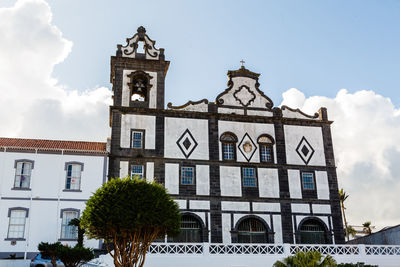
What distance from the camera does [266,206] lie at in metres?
28.9

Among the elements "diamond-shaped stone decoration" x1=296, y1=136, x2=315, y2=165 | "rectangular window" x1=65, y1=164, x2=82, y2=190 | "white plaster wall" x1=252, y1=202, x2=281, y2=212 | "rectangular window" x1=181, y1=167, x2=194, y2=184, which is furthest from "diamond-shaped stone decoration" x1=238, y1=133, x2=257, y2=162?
"rectangular window" x1=65, y1=164, x2=82, y2=190

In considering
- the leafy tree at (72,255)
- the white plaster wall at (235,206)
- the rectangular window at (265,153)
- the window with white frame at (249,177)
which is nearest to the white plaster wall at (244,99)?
the rectangular window at (265,153)

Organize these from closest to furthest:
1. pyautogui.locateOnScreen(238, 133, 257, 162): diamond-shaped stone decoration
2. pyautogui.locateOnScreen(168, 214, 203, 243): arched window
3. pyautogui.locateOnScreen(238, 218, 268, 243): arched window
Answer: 1. pyautogui.locateOnScreen(168, 214, 203, 243): arched window
2. pyautogui.locateOnScreen(238, 218, 268, 243): arched window
3. pyautogui.locateOnScreen(238, 133, 257, 162): diamond-shaped stone decoration

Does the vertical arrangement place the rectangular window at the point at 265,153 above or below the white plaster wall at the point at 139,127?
below

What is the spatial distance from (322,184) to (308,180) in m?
1.03

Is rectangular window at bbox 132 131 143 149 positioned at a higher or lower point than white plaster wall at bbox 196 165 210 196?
Result: higher

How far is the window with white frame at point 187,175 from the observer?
93.2 feet

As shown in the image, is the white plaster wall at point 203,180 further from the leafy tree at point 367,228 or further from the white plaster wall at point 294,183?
the leafy tree at point 367,228

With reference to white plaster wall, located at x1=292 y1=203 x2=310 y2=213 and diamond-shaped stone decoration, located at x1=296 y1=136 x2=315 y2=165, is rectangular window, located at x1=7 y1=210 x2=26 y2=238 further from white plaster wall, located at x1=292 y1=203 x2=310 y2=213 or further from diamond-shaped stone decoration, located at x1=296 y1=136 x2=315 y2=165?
diamond-shaped stone decoration, located at x1=296 y1=136 x2=315 y2=165

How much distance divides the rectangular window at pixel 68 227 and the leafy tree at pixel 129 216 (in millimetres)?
10141

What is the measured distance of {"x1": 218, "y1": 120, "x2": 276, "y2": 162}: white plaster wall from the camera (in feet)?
98.4

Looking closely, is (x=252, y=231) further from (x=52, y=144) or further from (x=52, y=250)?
(x=52, y=144)

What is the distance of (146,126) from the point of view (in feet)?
95.7

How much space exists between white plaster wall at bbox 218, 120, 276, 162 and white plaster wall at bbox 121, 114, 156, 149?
15.3 ft
